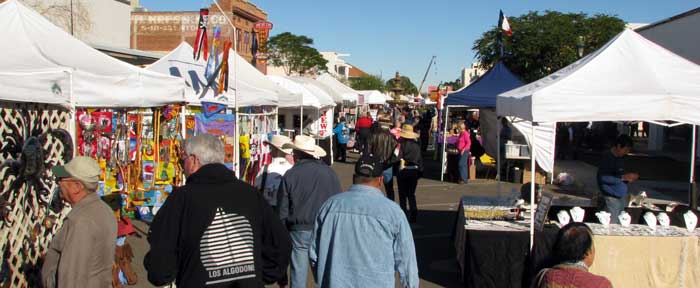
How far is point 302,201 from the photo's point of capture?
17.3 ft

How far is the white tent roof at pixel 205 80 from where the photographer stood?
10891 mm

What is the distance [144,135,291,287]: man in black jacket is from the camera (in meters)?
3.15

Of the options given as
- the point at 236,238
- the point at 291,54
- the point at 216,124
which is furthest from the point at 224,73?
the point at 291,54

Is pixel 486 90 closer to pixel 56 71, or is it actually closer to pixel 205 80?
pixel 205 80

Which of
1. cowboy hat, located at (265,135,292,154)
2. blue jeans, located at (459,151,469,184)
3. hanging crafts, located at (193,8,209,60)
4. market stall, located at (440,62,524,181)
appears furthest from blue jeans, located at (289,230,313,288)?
blue jeans, located at (459,151,469,184)

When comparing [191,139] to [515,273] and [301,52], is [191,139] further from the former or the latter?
[301,52]

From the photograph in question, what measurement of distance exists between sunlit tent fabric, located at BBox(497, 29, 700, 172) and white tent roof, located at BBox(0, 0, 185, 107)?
424 cm

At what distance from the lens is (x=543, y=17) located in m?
36.8

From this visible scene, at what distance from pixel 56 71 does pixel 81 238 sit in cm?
248

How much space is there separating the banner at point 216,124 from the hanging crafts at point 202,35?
4.13 ft

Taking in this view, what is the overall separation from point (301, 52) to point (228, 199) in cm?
7270

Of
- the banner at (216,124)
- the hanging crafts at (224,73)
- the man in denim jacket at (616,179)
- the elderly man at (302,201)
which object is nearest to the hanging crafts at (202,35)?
the hanging crafts at (224,73)

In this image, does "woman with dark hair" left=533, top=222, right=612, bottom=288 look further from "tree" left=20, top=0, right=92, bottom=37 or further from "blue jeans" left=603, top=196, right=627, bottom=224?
"tree" left=20, top=0, right=92, bottom=37

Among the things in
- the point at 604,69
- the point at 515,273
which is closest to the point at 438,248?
the point at 515,273
